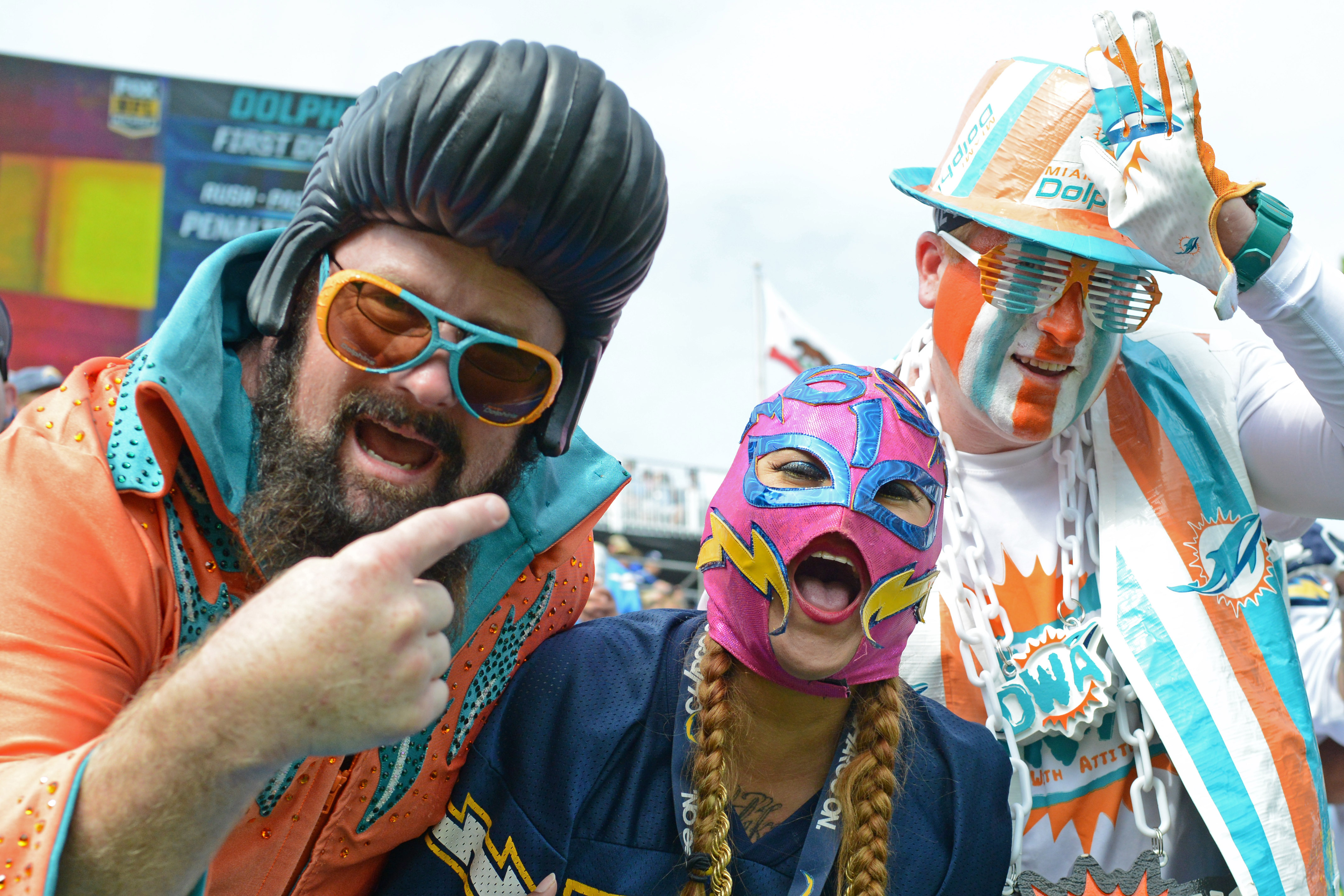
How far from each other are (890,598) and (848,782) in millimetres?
389

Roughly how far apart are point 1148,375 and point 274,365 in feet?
7.07

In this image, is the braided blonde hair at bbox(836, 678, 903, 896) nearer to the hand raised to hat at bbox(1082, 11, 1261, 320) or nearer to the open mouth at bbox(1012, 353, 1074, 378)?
the open mouth at bbox(1012, 353, 1074, 378)

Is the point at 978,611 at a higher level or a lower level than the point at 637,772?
higher

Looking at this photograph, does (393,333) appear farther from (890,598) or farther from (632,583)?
(632,583)

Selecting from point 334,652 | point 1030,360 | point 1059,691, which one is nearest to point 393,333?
point 334,652

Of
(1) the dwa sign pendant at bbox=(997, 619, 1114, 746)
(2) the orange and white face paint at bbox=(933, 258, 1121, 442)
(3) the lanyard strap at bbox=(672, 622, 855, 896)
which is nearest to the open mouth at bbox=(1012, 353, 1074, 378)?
(2) the orange and white face paint at bbox=(933, 258, 1121, 442)

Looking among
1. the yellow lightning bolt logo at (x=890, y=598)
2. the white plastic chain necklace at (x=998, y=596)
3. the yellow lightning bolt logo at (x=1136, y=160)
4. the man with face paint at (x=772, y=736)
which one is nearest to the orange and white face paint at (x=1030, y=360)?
the white plastic chain necklace at (x=998, y=596)

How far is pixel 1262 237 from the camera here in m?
2.53

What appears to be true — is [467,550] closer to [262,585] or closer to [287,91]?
[262,585]

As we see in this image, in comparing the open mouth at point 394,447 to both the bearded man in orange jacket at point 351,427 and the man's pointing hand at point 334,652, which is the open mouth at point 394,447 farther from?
the man's pointing hand at point 334,652

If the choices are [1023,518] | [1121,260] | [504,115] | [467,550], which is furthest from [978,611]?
[504,115]

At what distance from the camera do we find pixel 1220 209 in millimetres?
2527

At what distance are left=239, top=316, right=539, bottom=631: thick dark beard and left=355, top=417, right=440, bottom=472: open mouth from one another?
3 centimetres

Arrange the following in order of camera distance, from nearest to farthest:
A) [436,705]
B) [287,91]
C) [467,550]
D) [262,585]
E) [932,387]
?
[436,705] → [262,585] → [467,550] → [932,387] → [287,91]
